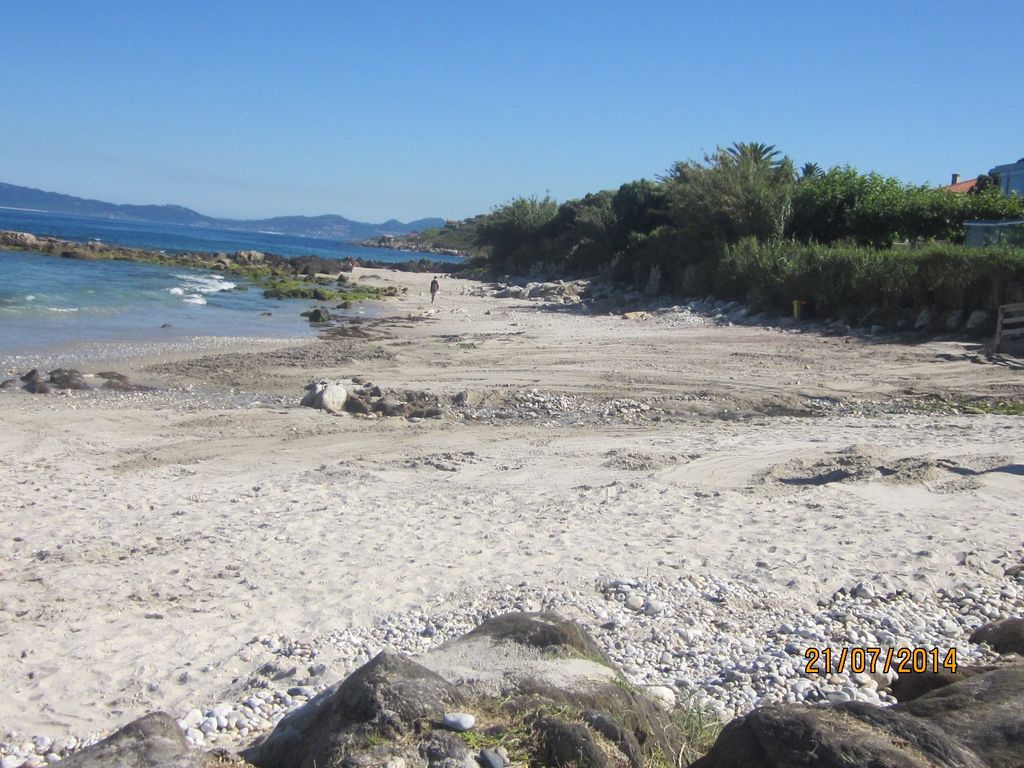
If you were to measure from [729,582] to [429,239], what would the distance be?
16973cm

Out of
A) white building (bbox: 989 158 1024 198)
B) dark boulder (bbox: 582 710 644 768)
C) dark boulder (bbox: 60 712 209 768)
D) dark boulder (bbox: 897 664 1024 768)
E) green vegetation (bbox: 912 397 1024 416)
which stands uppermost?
white building (bbox: 989 158 1024 198)

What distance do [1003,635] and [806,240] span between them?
30142 mm

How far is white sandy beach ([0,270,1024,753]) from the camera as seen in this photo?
6.38 m

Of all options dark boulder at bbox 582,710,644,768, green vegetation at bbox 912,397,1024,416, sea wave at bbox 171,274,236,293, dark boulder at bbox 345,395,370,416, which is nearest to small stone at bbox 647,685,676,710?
dark boulder at bbox 582,710,644,768

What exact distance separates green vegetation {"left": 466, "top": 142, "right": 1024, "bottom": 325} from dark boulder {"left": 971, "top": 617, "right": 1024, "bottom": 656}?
16749mm

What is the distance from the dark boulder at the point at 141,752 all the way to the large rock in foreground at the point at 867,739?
196cm

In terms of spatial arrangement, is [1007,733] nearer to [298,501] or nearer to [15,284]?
[298,501]

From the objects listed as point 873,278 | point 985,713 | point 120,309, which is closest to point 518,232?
point 120,309

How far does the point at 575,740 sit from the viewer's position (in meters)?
3.55

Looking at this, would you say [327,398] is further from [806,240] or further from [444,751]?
[806,240]

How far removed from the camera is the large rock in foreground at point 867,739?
10.6 feet

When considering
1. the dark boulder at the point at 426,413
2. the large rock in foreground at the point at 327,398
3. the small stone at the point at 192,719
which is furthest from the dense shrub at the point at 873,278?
the small stone at the point at 192,719

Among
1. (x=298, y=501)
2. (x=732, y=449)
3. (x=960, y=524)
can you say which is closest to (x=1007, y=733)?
(x=960, y=524)
